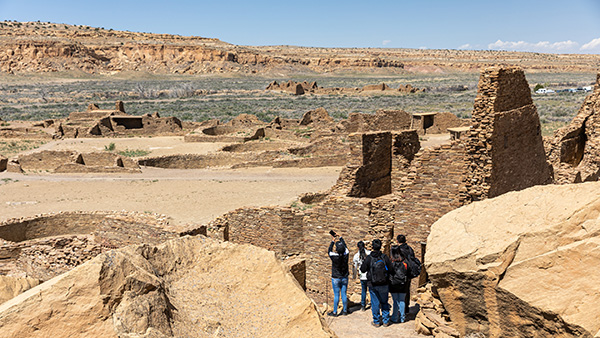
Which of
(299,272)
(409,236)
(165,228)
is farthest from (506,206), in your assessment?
(165,228)

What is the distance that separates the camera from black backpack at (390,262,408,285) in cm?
734

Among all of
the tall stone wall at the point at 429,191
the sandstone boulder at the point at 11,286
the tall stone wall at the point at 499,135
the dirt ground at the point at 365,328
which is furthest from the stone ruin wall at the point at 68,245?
the tall stone wall at the point at 499,135

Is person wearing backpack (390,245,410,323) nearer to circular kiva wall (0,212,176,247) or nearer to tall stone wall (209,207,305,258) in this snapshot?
tall stone wall (209,207,305,258)

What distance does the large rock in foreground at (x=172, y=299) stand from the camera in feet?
13.0

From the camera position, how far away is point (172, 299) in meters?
4.60

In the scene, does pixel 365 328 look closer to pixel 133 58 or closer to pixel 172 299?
pixel 172 299

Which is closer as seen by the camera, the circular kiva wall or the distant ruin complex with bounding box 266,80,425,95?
the circular kiva wall

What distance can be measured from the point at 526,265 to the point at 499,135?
403 cm

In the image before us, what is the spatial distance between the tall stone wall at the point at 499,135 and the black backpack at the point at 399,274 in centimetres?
234

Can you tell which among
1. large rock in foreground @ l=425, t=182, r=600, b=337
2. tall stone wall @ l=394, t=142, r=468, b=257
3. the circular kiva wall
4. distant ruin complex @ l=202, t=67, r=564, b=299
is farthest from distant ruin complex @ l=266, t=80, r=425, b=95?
large rock in foreground @ l=425, t=182, r=600, b=337

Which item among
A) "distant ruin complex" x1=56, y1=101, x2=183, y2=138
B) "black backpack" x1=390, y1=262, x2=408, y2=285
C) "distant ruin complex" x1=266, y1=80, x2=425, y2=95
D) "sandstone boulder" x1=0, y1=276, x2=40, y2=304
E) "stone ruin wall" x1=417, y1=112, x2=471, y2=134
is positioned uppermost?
"sandstone boulder" x1=0, y1=276, x2=40, y2=304

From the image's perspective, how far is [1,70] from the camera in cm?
10625

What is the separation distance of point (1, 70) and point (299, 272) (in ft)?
389

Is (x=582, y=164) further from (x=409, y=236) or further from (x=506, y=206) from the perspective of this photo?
(x=506, y=206)
